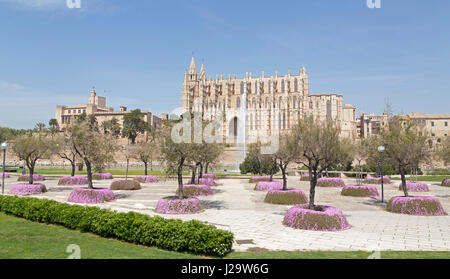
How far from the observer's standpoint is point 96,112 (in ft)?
372

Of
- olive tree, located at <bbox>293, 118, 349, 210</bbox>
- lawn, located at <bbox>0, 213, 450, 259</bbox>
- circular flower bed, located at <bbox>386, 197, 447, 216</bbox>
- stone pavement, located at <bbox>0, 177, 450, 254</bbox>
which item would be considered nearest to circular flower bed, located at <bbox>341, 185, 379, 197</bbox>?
stone pavement, located at <bbox>0, 177, 450, 254</bbox>

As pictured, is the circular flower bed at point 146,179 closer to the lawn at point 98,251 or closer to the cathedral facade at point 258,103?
the lawn at point 98,251

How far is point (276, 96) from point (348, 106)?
2305 centimetres

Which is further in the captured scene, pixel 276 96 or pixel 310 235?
pixel 276 96

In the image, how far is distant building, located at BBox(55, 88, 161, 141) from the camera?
109 metres

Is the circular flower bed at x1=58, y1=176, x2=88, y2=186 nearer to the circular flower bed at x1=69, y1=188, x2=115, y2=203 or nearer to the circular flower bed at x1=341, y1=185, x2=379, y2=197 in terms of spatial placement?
the circular flower bed at x1=69, y1=188, x2=115, y2=203

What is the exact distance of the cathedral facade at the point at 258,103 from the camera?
3765 inches

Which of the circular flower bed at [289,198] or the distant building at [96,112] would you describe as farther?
the distant building at [96,112]

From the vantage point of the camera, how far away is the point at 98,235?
9.16 m

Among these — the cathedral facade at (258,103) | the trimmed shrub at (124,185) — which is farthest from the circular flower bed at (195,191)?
the cathedral facade at (258,103)

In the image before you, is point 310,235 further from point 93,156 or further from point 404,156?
point 93,156

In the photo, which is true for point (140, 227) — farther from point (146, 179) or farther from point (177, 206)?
point (146, 179)

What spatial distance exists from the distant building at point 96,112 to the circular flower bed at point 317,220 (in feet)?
314
